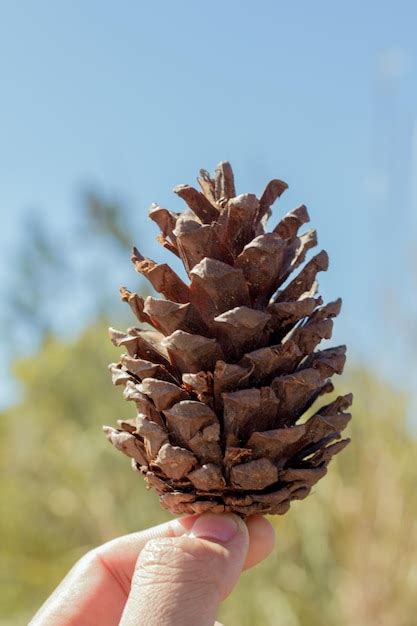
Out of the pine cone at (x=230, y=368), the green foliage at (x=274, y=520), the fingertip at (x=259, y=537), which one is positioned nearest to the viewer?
the pine cone at (x=230, y=368)

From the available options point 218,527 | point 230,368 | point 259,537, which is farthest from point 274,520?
point 230,368

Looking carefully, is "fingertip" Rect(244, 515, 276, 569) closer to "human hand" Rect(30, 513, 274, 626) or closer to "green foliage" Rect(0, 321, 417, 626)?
"human hand" Rect(30, 513, 274, 626)

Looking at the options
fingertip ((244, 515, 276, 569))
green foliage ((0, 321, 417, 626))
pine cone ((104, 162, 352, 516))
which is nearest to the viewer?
pine cone ((104, 162, 352, 516))

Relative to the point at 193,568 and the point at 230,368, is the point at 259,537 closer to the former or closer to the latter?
the point at 193,568

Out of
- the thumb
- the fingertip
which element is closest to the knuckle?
the thumb

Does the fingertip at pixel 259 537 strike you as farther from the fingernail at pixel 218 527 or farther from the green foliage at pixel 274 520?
the green foliage at pixel 274 520

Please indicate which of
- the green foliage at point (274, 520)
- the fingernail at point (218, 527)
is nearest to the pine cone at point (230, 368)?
the fingernail at point (218, 527)
